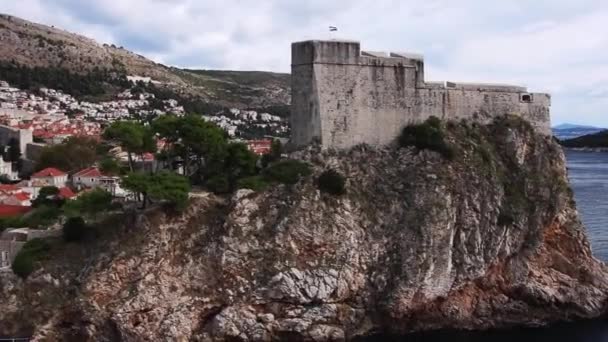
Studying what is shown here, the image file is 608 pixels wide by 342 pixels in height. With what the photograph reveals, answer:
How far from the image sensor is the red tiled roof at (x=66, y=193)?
4153 cm

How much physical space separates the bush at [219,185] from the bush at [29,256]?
7509 mm

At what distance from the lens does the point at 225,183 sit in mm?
34969

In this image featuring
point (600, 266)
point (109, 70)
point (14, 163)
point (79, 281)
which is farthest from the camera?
point (109, 70)

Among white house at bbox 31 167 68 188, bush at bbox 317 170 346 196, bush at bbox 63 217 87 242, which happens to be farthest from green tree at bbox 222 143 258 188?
white house at bbox 31 167 68 188

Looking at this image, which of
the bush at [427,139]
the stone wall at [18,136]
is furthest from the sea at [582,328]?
the stone wall at [18,136]

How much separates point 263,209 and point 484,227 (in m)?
10.8

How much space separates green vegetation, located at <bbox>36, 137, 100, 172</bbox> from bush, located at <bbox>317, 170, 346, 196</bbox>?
24.9 meters

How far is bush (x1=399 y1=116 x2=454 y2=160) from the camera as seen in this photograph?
121ft

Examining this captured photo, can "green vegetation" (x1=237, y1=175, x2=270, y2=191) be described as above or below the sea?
above

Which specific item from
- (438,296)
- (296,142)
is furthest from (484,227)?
(296,142)

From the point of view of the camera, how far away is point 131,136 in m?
35.0

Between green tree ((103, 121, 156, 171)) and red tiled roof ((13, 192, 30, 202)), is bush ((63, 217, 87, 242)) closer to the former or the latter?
green tree ((103, 121, 156, 171))

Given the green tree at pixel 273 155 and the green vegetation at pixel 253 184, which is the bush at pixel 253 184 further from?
the green tree at pixel 273 155

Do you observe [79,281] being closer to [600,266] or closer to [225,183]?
[225,183]
